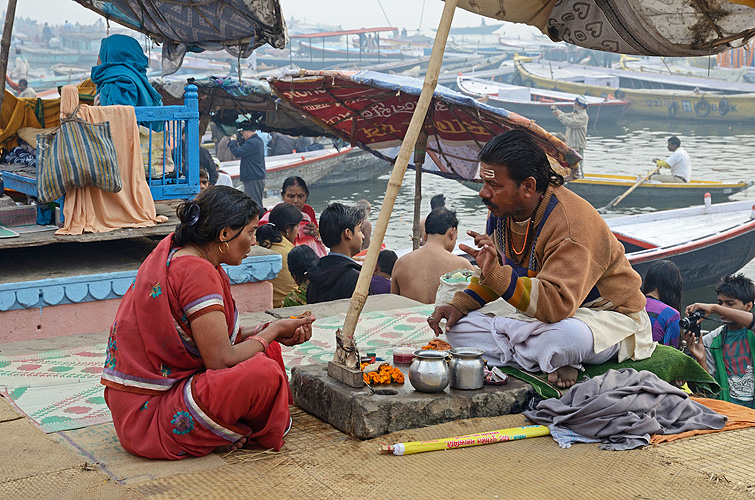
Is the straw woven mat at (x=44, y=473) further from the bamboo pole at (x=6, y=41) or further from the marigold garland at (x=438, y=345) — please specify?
the bamboo pole at (x=6, y=41)

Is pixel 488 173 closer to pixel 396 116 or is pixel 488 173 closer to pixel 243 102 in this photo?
pixel 396 116

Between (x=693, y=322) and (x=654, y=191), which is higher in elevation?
(x=693, y=322)

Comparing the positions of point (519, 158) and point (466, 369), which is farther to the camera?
point (519, 158)

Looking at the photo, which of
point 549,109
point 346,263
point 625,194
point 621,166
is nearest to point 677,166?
point 625,194

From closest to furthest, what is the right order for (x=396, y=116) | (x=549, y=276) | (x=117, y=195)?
1. (x=549, y=276)
2. (x=117, y=195)
3. (x=396, y=116)

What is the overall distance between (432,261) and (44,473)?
12.6 feet

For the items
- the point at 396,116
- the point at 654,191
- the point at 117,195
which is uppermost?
the point at 396,116

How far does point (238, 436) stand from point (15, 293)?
113 inches

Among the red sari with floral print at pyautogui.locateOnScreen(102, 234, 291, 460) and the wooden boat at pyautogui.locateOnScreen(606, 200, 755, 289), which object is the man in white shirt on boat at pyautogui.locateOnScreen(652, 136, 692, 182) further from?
the red sari with floral print at pyautogui.locateOnScreen(102, 234, 291, 460)

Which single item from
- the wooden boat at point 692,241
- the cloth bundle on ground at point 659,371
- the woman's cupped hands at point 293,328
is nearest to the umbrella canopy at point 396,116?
the cloth bundle on ground at point 659,371

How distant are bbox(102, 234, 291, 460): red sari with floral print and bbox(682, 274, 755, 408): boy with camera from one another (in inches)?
137

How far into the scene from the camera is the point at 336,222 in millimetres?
6086

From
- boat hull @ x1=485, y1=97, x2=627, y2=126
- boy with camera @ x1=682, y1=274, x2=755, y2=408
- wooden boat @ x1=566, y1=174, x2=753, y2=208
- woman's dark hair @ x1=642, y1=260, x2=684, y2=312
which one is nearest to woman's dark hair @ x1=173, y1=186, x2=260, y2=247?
boy with camera @ x1=682, y1=274, x2=755, y2=408

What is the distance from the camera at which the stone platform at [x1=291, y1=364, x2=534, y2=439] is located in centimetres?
337
